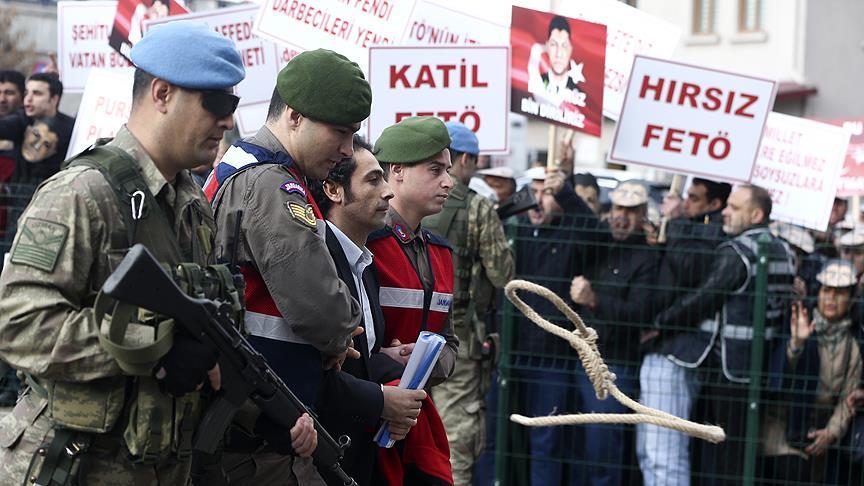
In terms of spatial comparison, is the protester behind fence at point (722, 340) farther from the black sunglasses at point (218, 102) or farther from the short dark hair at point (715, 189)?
the black sunglasses at point (218, 102)

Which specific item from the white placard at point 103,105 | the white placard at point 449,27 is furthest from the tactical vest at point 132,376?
the white placard at point 449,27

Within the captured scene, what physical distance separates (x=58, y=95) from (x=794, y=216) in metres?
5.55

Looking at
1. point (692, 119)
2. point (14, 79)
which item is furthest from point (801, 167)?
point (14, 79)

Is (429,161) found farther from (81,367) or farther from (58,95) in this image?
(58,95)

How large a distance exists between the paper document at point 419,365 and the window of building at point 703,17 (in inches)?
1056

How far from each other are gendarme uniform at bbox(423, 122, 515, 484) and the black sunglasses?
402cm

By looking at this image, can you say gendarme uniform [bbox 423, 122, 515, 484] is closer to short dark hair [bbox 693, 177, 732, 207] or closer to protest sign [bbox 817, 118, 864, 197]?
short dark hair [bbox 693, 177, 732, 207]

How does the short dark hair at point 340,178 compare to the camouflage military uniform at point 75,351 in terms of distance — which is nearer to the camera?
the camouflage military uniform at point 75,351

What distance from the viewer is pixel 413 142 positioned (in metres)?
5.08

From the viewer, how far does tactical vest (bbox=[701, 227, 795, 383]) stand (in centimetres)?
761

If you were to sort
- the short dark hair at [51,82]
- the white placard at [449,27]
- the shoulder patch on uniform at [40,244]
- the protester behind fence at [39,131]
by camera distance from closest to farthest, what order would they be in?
1. the shoulder patch on uniform at [40,244]
2. the white placard at [449,27]
3. the protester behind fence at [39,131]
4. the short dark hair at [51,82]

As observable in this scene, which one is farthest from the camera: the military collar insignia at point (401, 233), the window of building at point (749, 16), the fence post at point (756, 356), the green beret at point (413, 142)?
the window of building at point (749, 16)

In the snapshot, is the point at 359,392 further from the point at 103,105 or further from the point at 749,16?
the point at 749,16

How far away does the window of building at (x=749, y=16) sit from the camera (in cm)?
2910
